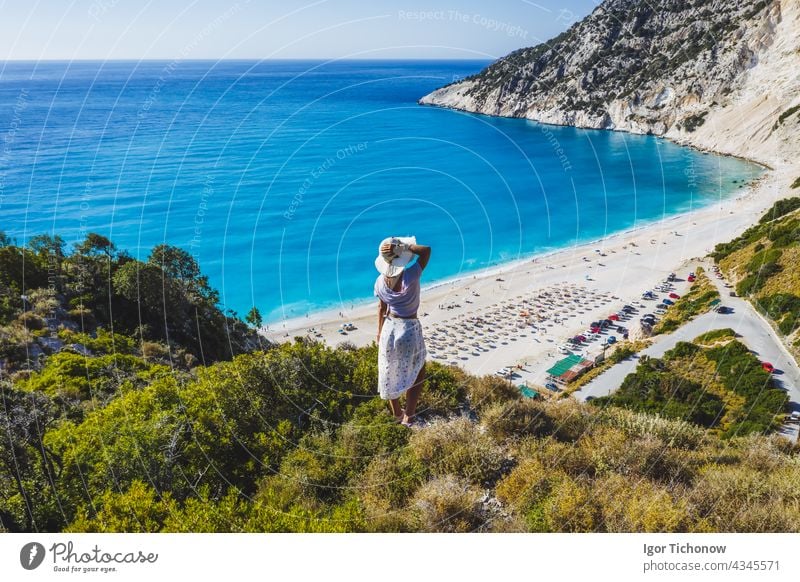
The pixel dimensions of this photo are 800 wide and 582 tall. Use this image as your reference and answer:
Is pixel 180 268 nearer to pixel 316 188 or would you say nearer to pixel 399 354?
pixel 399 354

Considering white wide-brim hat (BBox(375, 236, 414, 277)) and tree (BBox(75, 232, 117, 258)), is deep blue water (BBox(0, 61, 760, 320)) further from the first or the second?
white wide-brim hat (BBox(375, 236, 414, 277))

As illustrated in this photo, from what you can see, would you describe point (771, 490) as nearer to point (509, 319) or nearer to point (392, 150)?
point (509, 319)

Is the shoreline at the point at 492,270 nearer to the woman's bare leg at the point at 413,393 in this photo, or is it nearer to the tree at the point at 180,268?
the tree at the point at 180,268

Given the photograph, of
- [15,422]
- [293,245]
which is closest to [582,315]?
[293,245]

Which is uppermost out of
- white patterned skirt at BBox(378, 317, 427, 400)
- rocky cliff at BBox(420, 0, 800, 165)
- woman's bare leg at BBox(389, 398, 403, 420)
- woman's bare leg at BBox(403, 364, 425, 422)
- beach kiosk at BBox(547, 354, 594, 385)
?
rocky cliff at BBox(420, 0, 800, 165)

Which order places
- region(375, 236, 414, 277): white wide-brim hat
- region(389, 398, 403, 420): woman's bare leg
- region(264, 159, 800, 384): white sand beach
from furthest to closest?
region(264, 159, 800, 384): white sand beach → region(389, 398, 403, 420): woman's bare leg → region(375, 236, 414, 277): white wide-brim hat

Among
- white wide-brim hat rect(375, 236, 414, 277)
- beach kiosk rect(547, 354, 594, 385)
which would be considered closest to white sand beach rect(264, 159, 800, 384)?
beach kiosk rect(547, 354, 594, 385)

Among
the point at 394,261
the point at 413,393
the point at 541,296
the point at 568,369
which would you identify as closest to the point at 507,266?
the point at 541,296
